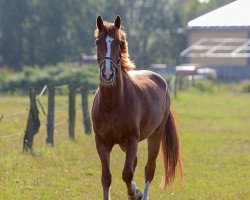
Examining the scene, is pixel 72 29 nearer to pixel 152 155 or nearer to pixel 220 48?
pixel 220 48

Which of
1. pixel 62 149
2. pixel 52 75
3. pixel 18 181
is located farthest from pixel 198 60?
pixel 18 181

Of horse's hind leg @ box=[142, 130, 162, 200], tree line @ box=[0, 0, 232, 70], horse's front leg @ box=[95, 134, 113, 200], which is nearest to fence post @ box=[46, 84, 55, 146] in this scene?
horse's hind leg @ box=[142, 130, 162, 200]

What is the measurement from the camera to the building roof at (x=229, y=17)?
164 feet

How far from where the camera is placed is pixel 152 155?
394 inches

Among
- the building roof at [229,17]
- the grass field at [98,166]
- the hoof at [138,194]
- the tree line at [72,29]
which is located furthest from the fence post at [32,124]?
the tree line at [72,29]

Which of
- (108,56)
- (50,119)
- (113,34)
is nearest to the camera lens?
(108,56)

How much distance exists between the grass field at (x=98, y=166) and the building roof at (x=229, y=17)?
28.5 metres

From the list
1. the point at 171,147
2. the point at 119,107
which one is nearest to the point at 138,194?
the point at 119,107

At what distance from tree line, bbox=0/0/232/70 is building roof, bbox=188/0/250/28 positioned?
4461 millimetres

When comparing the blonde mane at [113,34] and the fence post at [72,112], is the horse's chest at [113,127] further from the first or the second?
the fence post at [72,112]

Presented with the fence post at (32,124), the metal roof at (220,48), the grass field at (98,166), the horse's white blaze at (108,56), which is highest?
the horse's white blaze at (108,56)

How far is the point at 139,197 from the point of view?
30.8 ft

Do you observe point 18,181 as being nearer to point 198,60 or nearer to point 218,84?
point 218,84

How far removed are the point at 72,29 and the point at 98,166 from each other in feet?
156
